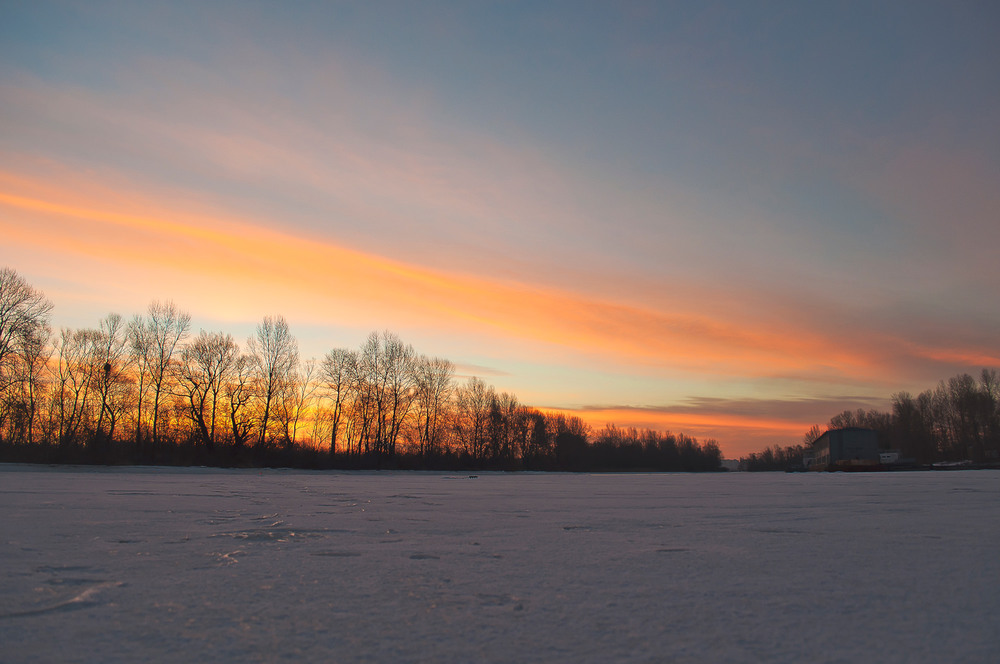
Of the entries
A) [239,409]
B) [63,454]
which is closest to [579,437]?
[239,409]

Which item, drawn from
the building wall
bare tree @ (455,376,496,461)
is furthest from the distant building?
bare tree @ (455,376,496,461)

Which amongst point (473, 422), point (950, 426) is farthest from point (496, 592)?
point (950, 426)

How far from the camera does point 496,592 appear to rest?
92.5 inches

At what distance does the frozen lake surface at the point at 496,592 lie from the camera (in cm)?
167

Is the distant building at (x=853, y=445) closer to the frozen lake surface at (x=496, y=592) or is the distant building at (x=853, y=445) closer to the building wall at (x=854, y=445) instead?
the building wall at (x=854, y=445)

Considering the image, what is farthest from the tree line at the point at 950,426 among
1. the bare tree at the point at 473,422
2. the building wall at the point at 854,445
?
the bare tree at the point at 473,422

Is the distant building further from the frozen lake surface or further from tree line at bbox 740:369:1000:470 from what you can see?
the frozen lake surface

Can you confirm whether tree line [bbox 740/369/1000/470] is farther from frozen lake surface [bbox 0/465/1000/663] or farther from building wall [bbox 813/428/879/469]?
frozen lake surface [bbox 0/465/1000/663]

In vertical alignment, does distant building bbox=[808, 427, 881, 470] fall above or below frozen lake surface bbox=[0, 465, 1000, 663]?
below

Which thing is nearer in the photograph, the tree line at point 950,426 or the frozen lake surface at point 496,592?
the frozen lake surface at point 496,592

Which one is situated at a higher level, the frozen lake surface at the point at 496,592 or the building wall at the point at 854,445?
the frozen lake surface at the point at 496,592

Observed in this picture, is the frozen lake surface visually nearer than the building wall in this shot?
Yes

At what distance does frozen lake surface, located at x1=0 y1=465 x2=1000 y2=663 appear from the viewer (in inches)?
65.9

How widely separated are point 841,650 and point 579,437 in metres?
90.2
